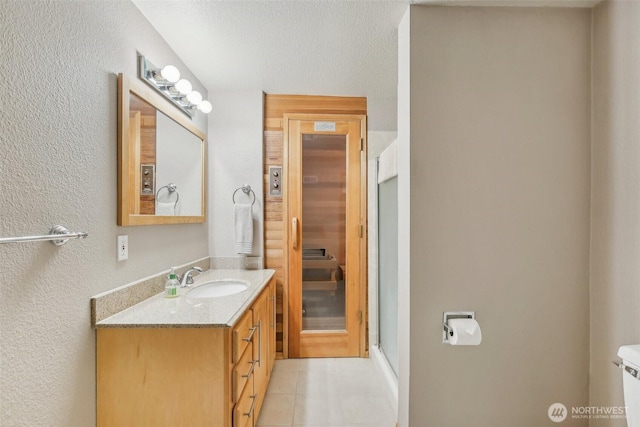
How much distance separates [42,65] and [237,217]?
1585 millimetres

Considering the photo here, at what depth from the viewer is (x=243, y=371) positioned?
1458mm

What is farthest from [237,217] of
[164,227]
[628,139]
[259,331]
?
[628,139]

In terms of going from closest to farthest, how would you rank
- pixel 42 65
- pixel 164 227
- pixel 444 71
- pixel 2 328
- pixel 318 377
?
1. pixel 2 328
2. pixel 42 65
3. pixel 444 71
4. pixel 164 227
5. pixel 318 377

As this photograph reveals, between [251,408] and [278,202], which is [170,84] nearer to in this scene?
[278,202]

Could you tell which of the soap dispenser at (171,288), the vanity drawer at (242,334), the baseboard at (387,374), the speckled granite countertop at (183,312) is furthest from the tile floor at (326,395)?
the soap dispenser at (171,288)

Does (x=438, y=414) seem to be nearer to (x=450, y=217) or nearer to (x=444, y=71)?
(x=450, y=217)

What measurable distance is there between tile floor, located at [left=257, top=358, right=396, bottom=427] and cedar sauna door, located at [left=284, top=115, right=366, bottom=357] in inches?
6.6

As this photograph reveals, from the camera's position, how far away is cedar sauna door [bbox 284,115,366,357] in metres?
2.68

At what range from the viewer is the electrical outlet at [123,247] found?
142 cm

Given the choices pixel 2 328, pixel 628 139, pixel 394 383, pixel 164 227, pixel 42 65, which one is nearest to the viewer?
pixel 2 328

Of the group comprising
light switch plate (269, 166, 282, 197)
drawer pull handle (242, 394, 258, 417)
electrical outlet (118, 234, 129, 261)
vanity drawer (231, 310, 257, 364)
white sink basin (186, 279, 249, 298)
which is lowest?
drawer pull handle (242, 394, 258, 417)

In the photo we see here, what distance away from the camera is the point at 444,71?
1.47m

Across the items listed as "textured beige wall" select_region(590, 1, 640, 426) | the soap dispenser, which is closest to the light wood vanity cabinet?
the soap dispenser

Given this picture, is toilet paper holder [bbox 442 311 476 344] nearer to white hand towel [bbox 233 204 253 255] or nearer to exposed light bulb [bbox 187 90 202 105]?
white hand towel [bbox 233 204 253 255]
